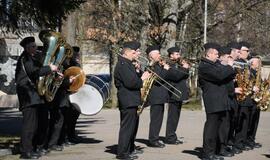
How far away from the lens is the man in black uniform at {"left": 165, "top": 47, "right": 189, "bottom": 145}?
12531 millimetres

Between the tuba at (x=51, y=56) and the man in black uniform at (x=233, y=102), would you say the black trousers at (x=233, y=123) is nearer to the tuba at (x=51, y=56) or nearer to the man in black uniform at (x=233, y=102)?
the man in black uniform at (x=233, y=102)

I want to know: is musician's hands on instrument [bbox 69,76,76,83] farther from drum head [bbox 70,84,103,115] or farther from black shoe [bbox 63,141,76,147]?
black shoe [bbox 63,141,76,147]

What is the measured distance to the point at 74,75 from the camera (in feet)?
36.7

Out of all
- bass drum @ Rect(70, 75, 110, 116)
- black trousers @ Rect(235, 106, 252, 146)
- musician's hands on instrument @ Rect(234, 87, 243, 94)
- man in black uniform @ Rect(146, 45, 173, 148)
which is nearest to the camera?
musician's hands on instrument @ Rect(234, 87, 243, 94)

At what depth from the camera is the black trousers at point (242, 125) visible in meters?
11.8

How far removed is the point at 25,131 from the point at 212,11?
25.6 metres

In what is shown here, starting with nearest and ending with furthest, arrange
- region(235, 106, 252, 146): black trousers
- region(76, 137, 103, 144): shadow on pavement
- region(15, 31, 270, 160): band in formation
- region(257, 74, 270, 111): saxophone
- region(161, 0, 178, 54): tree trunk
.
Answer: region(15, 31, 270, 160): band in formation → region(235, 106, 252, 146): black trousers → region(257, 74, 270, 111): saxophone → region(76, 137, 103, 144): shadow on pavement → region(161, 0, 178, 54): tree trunk

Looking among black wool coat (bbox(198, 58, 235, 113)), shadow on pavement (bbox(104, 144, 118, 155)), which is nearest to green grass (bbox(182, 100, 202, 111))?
shadow on pavement (bbox(104, 144, 118, 155))

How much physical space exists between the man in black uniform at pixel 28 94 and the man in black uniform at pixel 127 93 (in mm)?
1358

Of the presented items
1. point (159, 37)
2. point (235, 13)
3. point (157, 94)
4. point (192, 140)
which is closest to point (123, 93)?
point (157, 94)

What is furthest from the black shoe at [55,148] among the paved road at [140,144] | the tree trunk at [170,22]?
the tree trunk at [170,22]

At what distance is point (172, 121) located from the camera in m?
12.8

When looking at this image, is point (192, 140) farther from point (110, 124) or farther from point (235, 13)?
point (235, 13)

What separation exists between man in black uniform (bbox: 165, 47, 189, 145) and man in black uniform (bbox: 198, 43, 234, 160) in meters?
2.34
